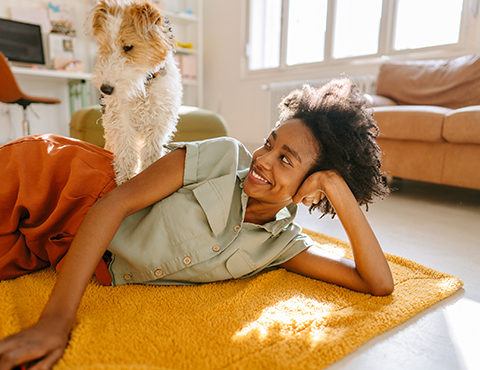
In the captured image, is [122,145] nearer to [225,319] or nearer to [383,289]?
[225,319]

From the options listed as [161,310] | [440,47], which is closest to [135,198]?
[161,310]

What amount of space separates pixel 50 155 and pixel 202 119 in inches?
62.3

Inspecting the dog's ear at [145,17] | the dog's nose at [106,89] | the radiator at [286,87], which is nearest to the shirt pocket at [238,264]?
the dog's nose at [106,89]

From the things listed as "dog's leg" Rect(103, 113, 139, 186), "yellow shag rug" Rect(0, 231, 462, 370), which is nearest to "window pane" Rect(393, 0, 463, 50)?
"yellow shag rug" Rect(0, 231, 462, 370)

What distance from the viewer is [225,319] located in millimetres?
819

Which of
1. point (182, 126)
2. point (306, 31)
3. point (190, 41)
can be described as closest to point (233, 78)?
point (190, 41)

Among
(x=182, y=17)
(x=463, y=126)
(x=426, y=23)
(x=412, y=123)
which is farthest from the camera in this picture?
(x=182, y=17)

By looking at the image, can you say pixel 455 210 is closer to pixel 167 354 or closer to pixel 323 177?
pixel 323 177

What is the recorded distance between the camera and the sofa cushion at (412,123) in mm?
2256

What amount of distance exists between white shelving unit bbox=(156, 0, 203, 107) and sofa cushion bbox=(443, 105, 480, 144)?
3.71 metres

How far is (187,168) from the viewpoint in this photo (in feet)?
3.18

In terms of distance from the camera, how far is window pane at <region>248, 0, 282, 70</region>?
15.3 feet

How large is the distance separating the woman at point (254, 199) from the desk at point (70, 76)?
3487mm

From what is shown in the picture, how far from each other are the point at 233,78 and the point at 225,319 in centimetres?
476
